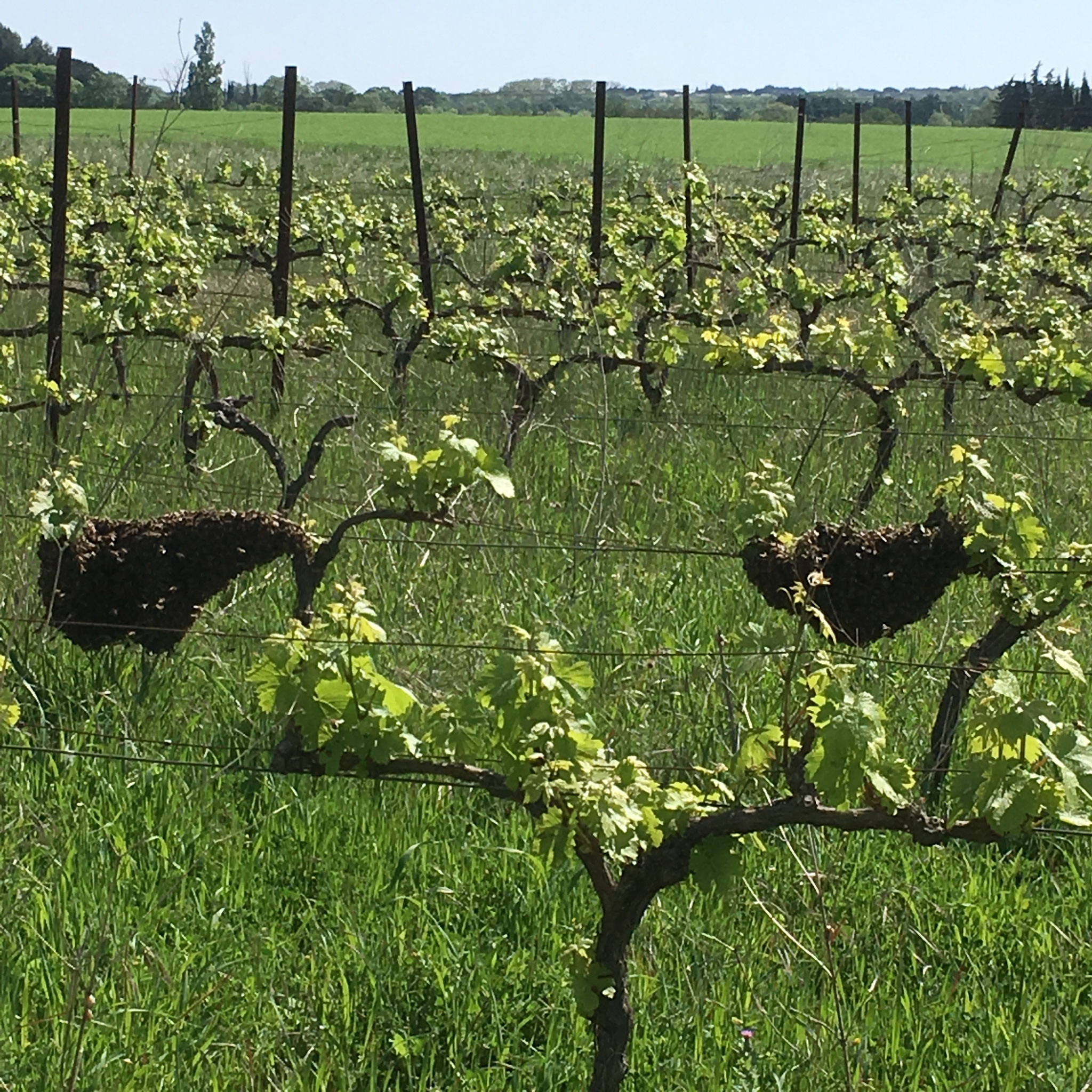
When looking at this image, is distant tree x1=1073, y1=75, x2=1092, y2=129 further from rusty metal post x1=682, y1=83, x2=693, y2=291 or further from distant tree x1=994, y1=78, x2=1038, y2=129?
rusty metal post x1=682, y1=83, x2=693, y2=291

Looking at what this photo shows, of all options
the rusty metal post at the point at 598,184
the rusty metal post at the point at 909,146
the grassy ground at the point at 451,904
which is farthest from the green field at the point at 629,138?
the grassy ground at the point at 451,904

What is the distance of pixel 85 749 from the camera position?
12.8 ft

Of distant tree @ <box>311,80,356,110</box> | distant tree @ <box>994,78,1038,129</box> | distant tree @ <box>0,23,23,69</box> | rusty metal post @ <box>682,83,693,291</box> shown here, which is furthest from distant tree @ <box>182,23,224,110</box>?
distant tree @ <box>311,80,356,110</box>

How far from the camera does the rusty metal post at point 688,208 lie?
10906 mm

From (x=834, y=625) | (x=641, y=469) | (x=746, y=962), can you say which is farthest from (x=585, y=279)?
(x=746, y=962)

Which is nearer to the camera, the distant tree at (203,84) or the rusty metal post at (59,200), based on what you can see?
the distant tree at (203,84)

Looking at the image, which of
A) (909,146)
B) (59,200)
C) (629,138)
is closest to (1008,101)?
(629,138)

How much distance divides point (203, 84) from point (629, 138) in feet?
134

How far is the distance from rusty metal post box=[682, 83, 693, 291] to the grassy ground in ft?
20.0

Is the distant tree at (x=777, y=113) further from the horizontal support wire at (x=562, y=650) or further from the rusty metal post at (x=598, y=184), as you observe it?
the horizontal support wire at (x=562, y=650)

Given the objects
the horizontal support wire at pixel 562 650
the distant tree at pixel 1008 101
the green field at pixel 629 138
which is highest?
the distant tree at pixel 1008 101

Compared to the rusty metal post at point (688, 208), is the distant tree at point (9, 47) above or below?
above

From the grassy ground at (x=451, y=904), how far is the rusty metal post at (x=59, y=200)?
0.48m

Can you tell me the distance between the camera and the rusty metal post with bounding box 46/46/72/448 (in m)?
5.05
